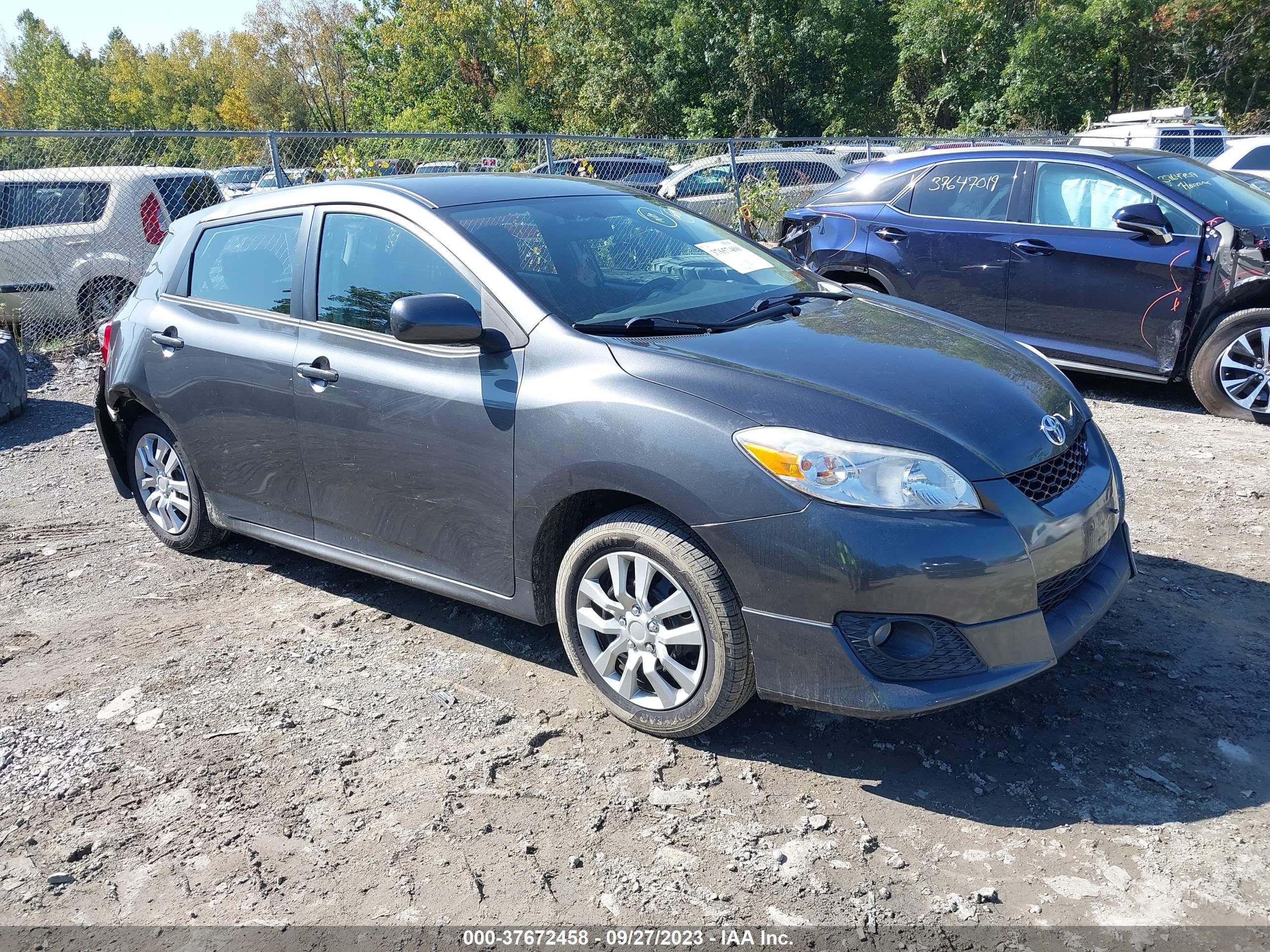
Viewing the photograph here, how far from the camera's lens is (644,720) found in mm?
3346

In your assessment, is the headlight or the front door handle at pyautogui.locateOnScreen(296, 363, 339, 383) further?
the front door handle at pyautogui.locateOnScreen(296, 363, 339, 383)

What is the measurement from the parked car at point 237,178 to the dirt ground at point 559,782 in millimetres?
11248

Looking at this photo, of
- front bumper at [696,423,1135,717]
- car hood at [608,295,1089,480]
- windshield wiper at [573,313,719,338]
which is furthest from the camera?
windshield wiper at [573,313,719,338]

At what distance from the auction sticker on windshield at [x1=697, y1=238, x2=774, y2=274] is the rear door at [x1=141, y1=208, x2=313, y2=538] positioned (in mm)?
1645

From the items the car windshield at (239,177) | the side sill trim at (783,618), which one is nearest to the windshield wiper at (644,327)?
the side sill trim at (783,618)

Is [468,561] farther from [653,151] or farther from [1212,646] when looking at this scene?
[653,151]

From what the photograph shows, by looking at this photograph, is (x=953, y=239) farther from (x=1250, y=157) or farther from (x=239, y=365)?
(x=1250, y=157)

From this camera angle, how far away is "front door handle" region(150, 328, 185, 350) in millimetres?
4594

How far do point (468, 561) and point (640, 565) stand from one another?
772 millimetres

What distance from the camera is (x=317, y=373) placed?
3965 millimetres

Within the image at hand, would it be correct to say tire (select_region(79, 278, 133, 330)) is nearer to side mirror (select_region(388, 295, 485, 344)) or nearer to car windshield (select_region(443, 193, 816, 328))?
car windshield (select_region(443, 193, 816, 328))

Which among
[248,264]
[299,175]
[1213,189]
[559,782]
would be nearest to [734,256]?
[248,264]

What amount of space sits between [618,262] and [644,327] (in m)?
0.52

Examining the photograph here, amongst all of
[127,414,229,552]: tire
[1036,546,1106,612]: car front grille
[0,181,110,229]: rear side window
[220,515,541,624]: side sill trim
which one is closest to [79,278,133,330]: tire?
[0,181,110,229]: rear side window
